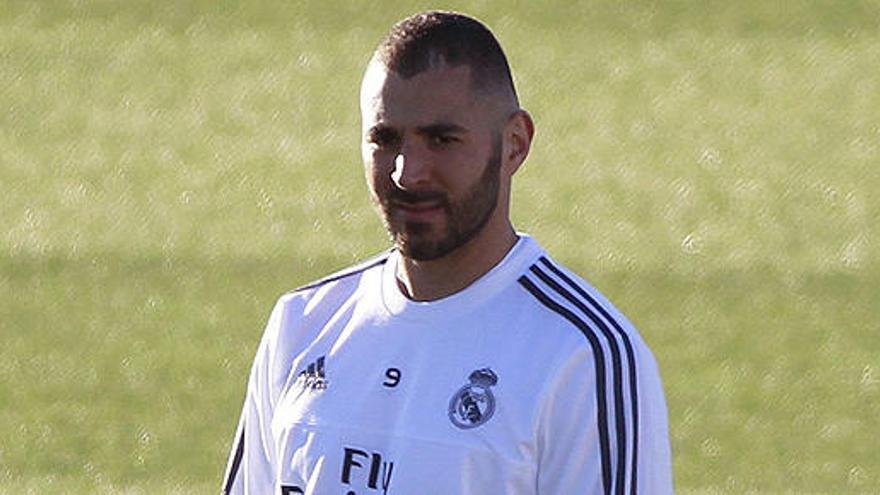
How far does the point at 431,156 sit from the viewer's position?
319 centimetres

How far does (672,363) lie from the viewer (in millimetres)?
7383

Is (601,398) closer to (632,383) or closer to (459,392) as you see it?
(632,383)

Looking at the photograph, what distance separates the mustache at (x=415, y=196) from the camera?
3170mm

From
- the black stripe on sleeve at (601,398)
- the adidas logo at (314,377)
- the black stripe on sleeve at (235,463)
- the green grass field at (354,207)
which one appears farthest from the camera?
the green grass field at (354,207)

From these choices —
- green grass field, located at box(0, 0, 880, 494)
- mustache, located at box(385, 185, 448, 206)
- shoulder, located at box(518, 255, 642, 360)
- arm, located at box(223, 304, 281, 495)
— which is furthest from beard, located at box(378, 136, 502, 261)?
green grass field, located at box(0, 0, 880, 494)

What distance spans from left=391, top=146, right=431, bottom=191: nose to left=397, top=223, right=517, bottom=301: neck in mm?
132

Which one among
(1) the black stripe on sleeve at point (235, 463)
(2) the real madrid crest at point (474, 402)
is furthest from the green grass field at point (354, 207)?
(2) the real madrid crest at point (474, 402)

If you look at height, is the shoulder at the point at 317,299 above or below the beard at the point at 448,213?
below

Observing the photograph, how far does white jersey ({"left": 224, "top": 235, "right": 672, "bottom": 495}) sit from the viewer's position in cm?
312

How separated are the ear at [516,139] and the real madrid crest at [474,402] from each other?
28 centimetres

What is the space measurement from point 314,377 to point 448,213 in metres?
0.34

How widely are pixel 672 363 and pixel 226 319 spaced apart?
1427 millimetres

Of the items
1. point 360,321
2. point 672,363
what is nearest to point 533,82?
point 672,363

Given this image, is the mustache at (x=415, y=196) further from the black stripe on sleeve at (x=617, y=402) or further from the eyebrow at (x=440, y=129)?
the black stripe on sleeve at (x=617, y=402)
